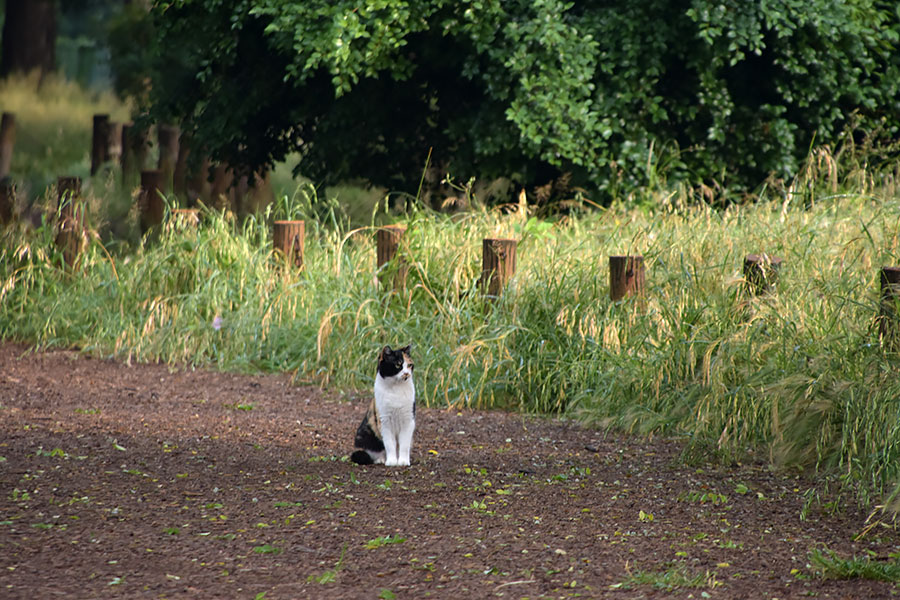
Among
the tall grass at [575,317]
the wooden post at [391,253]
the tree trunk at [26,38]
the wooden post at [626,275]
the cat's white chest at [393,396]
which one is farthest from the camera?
the tree trunk at [26,38]

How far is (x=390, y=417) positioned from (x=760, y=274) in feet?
8.31

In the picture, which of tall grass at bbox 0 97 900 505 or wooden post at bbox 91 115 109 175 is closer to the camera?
tall grass at bbox 0 97 900 505

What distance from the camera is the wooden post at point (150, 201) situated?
10758mm

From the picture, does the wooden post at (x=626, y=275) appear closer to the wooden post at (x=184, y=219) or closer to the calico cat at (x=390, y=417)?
the calico cat at (x=390, y=417)

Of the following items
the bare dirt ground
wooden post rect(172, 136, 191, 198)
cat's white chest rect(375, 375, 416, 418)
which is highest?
wooden post rect(172, 136, 191, 198)

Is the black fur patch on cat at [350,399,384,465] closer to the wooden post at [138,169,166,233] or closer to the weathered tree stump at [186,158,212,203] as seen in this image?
the wooden post at [138,169,166,233]

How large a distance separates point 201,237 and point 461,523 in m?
5.11

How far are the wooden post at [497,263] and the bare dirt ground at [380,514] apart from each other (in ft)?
3.69

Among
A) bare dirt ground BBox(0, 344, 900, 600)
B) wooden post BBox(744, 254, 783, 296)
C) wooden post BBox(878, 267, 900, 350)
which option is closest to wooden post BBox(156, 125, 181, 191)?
bare dirt ground BBox(0, 344, 900, 600)

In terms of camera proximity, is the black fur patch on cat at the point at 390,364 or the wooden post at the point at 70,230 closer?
the black fur patch on cat at the point at 390,364

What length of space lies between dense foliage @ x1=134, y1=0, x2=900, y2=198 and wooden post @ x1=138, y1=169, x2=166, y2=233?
68 cm

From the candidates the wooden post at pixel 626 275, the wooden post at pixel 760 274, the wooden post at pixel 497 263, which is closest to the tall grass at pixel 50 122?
the wooden post at pixel 497 263

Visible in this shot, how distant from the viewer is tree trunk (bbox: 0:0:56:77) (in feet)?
79.8

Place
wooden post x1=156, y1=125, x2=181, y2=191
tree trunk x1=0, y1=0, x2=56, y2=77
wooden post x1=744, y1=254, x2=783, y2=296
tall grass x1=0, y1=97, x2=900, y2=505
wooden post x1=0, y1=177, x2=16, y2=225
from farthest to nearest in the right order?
tree trunk x1=0, y1=0, x2=56, y2=77, wooden post x1=156, y1=125, x2=181, y2=191, wooden post x1=0, y1=177, x2=16, y2=225, wooden post x1=744, y1=254, x2=783, y2=296, tall grass x1=0, y1=97, x2=900, y2=505
